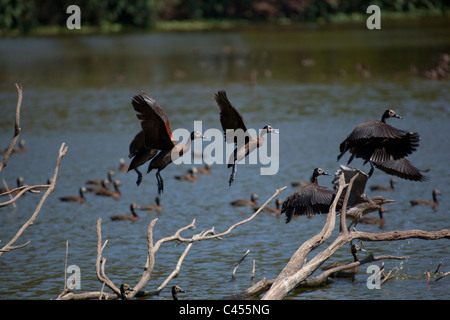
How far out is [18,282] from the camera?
13.6 meters

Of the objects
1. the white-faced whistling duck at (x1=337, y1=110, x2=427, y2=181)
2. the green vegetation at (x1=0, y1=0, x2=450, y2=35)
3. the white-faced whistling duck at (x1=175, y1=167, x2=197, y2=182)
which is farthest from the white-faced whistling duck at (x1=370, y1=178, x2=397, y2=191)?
the green vegetation at (x1=0, y1=0, x2=450, y2=35)

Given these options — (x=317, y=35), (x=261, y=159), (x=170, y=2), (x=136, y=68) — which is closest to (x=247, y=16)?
(x=170, y=2)

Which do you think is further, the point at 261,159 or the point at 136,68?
the point at 136,68

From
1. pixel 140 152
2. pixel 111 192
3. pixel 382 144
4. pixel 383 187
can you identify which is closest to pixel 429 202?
pixel 383 187

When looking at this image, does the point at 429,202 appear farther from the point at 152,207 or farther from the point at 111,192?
the point at 111,192

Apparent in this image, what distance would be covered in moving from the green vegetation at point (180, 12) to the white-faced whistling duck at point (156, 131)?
158 feet

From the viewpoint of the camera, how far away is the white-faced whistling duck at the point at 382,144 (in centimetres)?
1145

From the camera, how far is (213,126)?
86.8 feet

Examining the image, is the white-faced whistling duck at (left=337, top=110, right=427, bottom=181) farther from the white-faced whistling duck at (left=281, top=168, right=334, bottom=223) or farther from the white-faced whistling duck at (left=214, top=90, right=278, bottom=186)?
the white-faced whistling duck at (left=214, top=90, right=278, bottom=186)

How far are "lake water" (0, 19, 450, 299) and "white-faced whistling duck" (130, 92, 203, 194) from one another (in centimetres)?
253

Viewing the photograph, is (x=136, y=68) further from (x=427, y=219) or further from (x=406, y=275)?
(x=406, y=275)

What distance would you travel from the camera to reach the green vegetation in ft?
193

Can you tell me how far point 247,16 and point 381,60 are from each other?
27.7m

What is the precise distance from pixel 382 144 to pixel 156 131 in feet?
10.4
